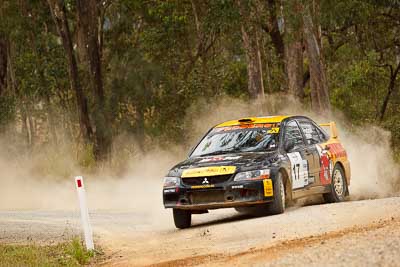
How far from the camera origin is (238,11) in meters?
32.8

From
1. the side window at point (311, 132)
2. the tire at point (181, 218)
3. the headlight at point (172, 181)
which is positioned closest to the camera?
the headlight at point (172, 181)

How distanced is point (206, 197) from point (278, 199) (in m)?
1.05

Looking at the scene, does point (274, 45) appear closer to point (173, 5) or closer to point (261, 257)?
point (173, 5)

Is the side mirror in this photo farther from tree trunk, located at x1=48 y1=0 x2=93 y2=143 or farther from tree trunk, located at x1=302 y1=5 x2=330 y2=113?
tree trunk, located at x1=48 y1=0 x2=93 y2=143

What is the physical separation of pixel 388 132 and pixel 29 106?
24111mm

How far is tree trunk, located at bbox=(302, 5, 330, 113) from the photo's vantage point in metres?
30.4

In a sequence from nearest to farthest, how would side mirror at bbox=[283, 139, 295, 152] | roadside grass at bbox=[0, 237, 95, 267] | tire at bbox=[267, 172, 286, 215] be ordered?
roadside grass at bbox=[0, 237, 95, 267], tire at bbox=[267, 172, 286, 215], side mirror at bbox=[283, 139, 295, 152]

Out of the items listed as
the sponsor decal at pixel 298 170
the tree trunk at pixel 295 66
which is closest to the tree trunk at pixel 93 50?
the tree trunk at pixel 295 66

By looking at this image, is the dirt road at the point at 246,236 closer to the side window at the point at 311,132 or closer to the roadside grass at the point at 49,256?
the roadside grass at the point at 49,256

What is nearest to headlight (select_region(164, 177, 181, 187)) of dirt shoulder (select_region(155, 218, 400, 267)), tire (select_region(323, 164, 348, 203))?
tire (select_region(323, 164, 348, 203))

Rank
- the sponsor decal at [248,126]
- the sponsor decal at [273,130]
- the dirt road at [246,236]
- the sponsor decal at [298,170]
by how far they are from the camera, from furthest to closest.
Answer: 1. the sponsor decal at [248,126]
2. the sponsor decal at [273,130]
3. the sponsor decal at [298,170]
4. the dirt road at [246,236]

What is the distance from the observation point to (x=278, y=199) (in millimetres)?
13594

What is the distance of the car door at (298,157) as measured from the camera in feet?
47.6

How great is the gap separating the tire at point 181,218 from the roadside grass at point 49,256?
6.58ft
